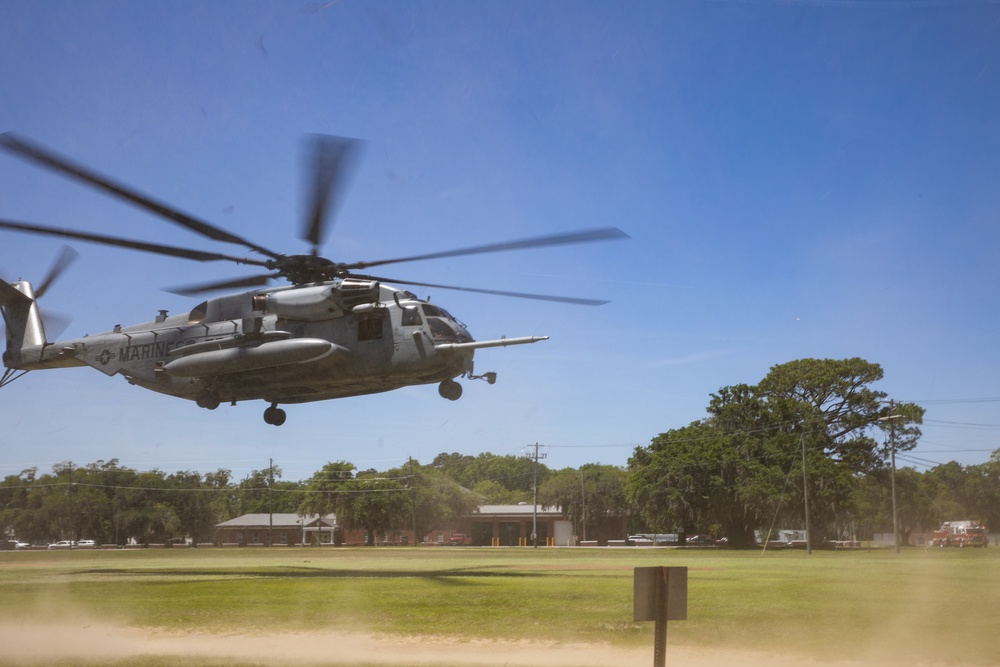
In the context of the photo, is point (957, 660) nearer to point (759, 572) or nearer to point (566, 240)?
point (566, 240)

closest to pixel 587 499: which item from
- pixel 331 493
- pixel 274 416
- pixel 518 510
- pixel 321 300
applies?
pixel 518 510

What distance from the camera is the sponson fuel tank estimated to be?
2106 centimetres

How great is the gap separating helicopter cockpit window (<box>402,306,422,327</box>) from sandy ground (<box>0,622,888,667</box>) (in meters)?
7.91

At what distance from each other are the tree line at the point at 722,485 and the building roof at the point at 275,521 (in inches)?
35.7

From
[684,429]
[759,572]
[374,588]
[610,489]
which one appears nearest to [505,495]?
[610,489]

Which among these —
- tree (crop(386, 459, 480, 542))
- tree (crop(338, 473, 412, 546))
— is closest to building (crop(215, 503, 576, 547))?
tree (crop(386, 459, 480, 542))

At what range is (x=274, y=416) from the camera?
23781 mm

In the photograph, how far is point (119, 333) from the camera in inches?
958

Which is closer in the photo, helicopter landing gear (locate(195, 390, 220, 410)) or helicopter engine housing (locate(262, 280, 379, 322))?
helicopter engine housing (locate(262, 280, 379, 322))

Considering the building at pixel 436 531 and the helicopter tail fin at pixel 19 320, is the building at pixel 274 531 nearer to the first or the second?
the building at pixel 436 531

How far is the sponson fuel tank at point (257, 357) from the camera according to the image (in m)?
21.1

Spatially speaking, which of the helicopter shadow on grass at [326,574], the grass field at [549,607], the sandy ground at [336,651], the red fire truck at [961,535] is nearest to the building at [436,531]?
the red fire truck at [961,535]

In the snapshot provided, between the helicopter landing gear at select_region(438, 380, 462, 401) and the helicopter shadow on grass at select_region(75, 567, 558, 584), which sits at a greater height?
the helicopter landing gear at select_region(438, 380, 462, 401)

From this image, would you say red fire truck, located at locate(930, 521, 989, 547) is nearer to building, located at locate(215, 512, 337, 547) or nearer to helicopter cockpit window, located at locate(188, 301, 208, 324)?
building, located at locate(215, 512, 337, 547)
